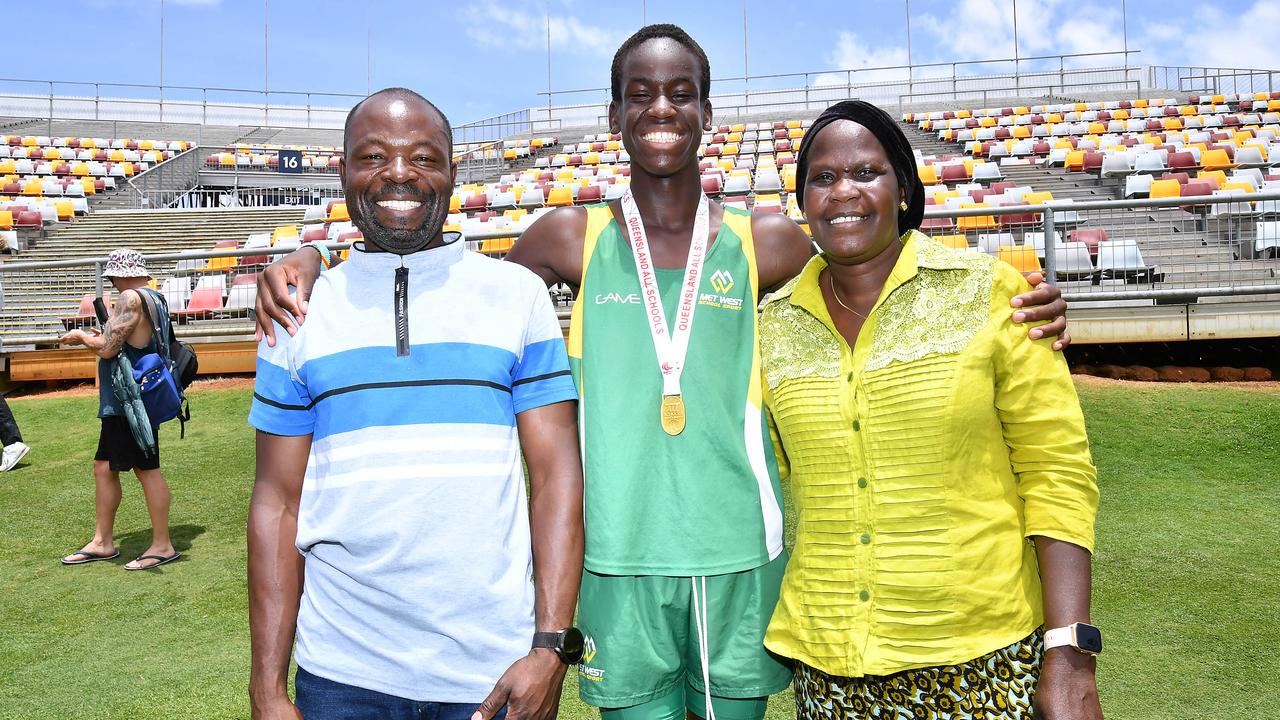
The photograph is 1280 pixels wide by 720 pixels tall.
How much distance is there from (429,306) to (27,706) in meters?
3.30

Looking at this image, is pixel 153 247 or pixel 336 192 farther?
pixel 336 192

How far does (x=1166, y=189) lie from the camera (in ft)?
40.3

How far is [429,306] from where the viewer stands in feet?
5.71

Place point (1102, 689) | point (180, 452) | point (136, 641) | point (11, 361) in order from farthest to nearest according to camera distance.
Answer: point (11, 361)
point (180, 452)
point (136, 641)
point (1102, 689)

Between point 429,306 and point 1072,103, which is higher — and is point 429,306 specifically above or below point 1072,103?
below

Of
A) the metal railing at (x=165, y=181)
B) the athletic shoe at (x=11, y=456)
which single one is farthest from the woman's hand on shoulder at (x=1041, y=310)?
the metal railing at (x=165, y=181)

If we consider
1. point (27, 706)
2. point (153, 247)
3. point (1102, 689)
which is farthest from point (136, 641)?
point (153, 247)

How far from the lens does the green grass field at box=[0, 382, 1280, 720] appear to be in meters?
3.54

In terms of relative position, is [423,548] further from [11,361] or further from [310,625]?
[11,361]

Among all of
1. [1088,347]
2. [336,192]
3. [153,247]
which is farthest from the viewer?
[336,192]

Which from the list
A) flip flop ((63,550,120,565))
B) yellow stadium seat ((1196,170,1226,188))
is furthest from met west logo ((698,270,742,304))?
yellow stadium seat ((1196,170,1226,188))

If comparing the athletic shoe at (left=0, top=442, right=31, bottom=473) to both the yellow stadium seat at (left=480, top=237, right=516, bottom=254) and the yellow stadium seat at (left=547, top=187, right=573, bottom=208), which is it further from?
the yellow stadium seat at (left=547, top=187, right=573, bottom=208)

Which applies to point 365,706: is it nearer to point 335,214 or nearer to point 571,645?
point 571,645

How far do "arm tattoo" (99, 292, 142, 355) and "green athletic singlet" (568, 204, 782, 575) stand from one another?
4.64 metres
